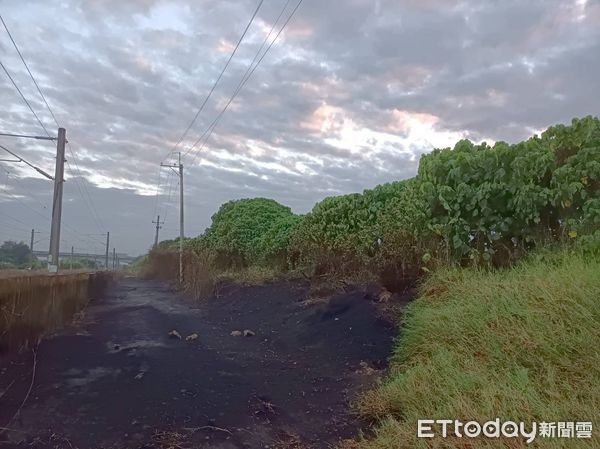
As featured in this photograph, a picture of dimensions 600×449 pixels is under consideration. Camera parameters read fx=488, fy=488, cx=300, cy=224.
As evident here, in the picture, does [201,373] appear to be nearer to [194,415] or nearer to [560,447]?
[194,415]

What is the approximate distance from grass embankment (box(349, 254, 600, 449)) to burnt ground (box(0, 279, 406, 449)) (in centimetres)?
67

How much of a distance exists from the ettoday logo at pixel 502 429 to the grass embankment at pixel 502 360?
0.05 m

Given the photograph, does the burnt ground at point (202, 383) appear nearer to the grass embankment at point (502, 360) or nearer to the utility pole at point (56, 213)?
the grass embankment at point (502, 360)

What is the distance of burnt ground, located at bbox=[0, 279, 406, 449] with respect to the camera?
4.45 metres

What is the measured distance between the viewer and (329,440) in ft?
14.3

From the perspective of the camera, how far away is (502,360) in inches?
163

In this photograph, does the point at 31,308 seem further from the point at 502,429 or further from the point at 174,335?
the point at 502,429

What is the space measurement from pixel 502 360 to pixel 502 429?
0.97 metres

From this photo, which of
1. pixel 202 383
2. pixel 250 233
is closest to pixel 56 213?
pixel 250 233

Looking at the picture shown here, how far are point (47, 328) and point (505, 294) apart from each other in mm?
7764

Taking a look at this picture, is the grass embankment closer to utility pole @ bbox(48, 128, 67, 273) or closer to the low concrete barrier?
the low concrete barrier

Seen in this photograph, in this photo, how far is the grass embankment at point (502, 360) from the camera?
342 centimetres

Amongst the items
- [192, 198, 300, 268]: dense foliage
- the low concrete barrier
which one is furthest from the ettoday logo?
[192, 198, 300, 268]: dense foliage

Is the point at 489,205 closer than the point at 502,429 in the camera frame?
No
